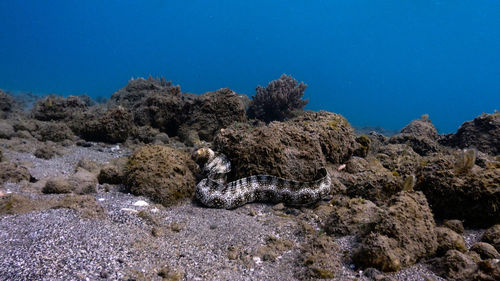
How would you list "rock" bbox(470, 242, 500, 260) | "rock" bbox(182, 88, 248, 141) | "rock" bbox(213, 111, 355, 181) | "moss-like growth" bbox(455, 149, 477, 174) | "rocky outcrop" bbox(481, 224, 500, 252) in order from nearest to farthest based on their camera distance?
"rock" bbox(470, 242, 500, 260) → "rocky outcrop" bbox(481, 224, 500, 252) → "moss-like growth" bbox(455, 149, 477, 174) → "rock" bbox(213, 111, 355, 181) → "rock" bbox(182, 88, 248, 141)

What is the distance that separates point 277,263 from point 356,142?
4.55 meters

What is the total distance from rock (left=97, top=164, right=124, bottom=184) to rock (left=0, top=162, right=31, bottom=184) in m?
1.31

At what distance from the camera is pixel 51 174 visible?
593 centimetres

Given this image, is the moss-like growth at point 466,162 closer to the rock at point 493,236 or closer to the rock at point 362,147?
the rock at point 493,236

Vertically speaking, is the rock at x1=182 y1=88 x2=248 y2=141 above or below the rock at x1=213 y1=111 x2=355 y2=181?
above

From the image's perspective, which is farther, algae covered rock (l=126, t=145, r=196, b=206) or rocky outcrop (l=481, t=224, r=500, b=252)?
algae covered rock (l=126, t=145, r=196, b=206)

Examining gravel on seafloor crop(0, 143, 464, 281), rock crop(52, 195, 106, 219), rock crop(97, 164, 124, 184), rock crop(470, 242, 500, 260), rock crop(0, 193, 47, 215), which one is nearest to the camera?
gravel on seafloor crop(0, 143, 464, 281)

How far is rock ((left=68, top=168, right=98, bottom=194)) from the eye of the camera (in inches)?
201

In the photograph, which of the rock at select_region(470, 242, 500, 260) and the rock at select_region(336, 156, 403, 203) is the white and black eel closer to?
the rock at select_region(336, 156, 403, 203)

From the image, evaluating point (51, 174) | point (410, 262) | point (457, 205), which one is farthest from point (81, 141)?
point (457, 205)

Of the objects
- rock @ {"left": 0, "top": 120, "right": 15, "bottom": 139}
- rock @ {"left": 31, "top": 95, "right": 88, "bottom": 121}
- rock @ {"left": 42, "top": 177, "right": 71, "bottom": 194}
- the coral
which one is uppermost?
the coral

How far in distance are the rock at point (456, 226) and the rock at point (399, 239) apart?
759mm

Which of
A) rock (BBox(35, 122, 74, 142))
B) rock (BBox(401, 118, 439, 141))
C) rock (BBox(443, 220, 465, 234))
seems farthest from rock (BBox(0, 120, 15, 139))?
rock (BBox(401, 118, 439, 141))

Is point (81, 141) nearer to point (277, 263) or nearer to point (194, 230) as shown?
point (194, 230)
